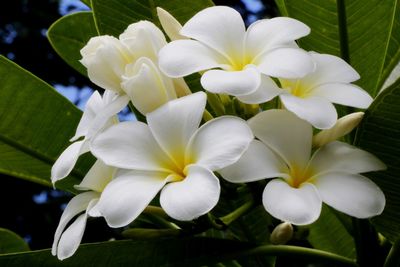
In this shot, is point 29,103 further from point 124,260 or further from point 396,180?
point 396,180

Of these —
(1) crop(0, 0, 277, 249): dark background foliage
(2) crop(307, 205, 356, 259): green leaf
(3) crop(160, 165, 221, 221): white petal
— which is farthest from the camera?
(1) crop(0, 0, 277, 249): dark background foliage

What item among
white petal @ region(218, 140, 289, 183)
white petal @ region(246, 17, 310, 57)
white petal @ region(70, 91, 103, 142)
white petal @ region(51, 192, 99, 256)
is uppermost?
→ white petal @ region(246, 17, 310, 57)

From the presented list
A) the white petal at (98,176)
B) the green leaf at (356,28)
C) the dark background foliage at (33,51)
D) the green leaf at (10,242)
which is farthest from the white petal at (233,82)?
the dark background foliage at (33,51)

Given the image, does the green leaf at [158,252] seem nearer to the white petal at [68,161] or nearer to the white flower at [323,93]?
the white petal at [68,161]

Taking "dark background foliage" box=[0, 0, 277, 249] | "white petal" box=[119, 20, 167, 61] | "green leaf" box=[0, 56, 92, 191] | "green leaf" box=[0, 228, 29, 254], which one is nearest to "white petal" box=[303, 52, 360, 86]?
"white petal" box=[119, 20, 167, 61]

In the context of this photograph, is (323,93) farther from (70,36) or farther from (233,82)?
(70,36)

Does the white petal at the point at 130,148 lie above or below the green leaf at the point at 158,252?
above

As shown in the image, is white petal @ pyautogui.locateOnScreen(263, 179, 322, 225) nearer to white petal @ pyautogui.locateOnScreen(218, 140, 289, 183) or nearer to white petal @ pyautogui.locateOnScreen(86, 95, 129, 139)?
white petal @ pyautogui.locateOnScreen(218, 140, 289, 183)
